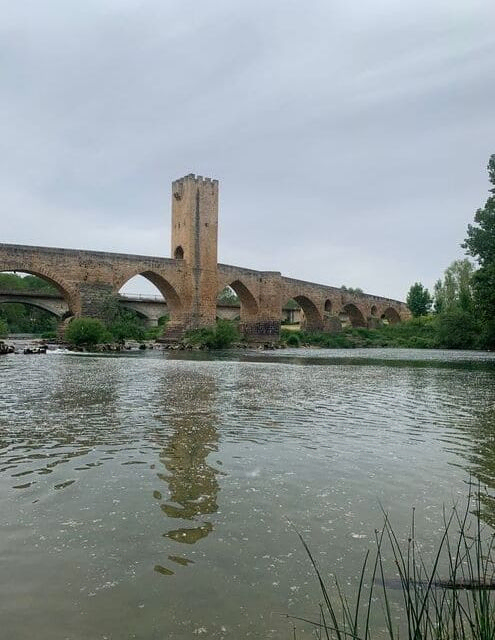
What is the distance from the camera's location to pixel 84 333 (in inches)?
1210

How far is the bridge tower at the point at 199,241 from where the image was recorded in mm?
43625

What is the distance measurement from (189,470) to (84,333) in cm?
2647

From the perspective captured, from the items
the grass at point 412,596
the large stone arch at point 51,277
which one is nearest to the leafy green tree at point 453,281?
the large stone arch at point 51,277

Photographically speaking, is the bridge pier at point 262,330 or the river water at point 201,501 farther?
the bridge pier at point 262,330

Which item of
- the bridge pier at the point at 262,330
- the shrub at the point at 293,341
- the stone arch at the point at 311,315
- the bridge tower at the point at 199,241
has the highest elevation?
the bridge tower at the point at 199,241

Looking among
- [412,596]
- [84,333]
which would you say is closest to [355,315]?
[84,333]

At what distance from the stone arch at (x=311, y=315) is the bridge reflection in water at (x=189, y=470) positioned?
47983 millimetres

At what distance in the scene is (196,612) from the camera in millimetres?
2957

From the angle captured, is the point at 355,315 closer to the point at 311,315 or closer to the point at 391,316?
the point at 311,315

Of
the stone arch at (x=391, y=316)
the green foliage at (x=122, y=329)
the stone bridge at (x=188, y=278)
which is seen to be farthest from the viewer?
the stone arch at (x=391, y=316)

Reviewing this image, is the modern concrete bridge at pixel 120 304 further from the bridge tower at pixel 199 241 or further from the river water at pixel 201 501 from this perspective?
the river water at pixel 201 501

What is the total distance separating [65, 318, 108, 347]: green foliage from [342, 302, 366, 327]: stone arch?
40421 millimetres

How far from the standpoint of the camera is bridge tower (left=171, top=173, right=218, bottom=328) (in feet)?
143

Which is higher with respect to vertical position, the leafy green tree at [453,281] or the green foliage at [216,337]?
the leafy green tree at [453,281]
